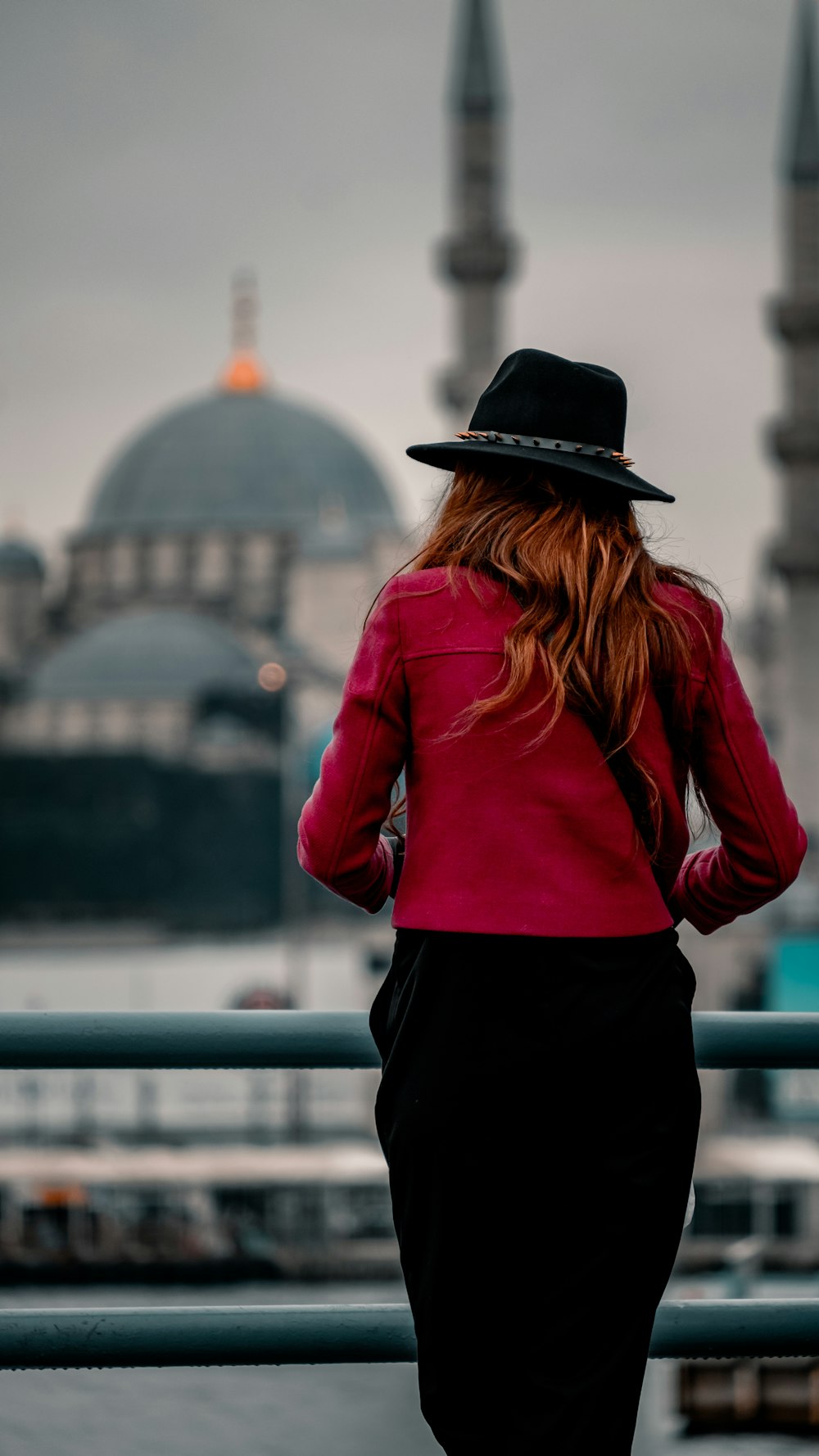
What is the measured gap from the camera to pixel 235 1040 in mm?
2188

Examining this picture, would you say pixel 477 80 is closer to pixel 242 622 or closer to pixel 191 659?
pixel 191 659

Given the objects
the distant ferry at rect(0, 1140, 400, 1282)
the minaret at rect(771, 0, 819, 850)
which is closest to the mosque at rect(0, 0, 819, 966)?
the minaret at rect(771, 0, 819, 850)

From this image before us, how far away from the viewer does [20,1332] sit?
219 cm

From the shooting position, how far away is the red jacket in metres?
1.82

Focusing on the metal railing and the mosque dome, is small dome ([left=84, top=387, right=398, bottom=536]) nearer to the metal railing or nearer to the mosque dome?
the mosque dome

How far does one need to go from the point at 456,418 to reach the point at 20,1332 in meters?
32.5

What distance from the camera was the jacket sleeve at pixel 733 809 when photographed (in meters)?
1.91

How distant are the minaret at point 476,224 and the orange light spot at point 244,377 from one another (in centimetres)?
3913

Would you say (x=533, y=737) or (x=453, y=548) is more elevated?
(x=453, y=548)

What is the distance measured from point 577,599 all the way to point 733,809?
27 centimetres

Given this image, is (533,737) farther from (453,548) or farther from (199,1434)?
(199,1434)

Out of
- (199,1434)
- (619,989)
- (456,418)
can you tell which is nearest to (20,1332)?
(199,1434)

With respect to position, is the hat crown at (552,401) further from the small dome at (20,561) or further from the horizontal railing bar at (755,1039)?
the small dome at (20,561)

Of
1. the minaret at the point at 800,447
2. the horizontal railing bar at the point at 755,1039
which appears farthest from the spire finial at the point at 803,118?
the horizontal railing bar at the point at 755,1039
